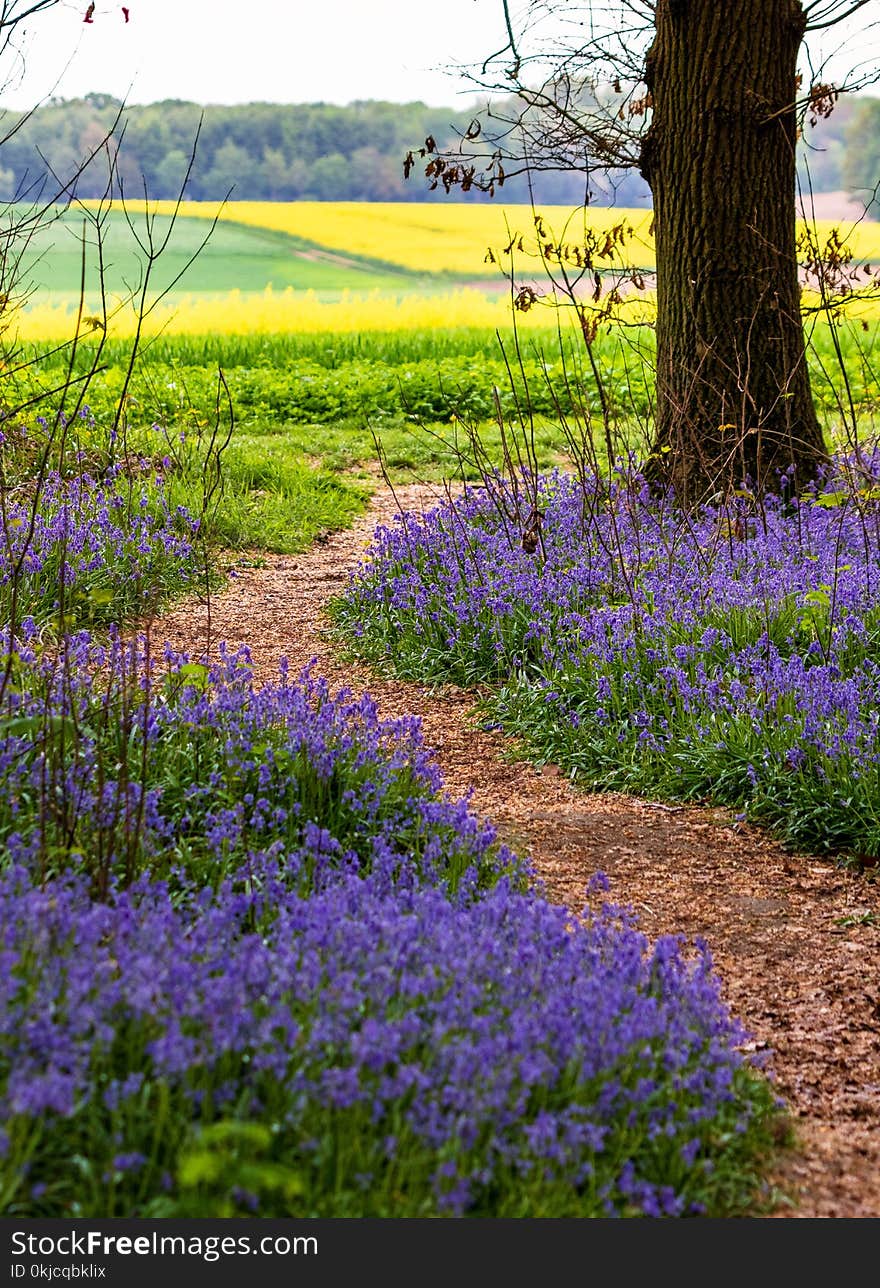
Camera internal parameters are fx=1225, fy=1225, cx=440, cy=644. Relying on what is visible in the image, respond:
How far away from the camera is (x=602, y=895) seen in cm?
393

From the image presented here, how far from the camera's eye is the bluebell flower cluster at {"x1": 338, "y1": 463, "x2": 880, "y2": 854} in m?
4.42

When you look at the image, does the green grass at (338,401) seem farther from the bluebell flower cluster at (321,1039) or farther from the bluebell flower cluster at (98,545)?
the bluebell flower cluster at (321,1039)

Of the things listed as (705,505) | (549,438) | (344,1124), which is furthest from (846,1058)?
(549,438)

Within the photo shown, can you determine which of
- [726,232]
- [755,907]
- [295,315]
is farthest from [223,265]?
[755,907]

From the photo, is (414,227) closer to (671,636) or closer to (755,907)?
(671,636)

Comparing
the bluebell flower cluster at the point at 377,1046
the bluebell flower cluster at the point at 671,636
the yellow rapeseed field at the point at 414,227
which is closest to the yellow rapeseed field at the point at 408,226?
the yellow rapeseed field at the point at 414,227

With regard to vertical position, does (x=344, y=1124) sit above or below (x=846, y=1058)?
above

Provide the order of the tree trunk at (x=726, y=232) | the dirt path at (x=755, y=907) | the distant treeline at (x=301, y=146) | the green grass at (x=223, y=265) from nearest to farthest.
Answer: the dirt path at (x=755, y=907)
the tree trunk at (x=726, y=232)
the green grass at (x=223, y=265)
the distant treeline at (x=301, y=146)

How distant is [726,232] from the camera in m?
7.23

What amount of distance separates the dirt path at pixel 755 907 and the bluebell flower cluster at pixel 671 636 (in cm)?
18

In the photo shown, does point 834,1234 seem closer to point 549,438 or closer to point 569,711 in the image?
point 569,711

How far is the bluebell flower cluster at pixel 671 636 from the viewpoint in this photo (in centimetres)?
442

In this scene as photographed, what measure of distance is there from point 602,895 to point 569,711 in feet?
4.58

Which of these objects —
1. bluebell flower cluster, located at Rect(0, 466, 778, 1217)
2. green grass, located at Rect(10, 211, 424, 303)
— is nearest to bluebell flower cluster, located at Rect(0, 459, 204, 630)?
bluebell flower cluster, located at Rect(0, 466, 778, 1217)
